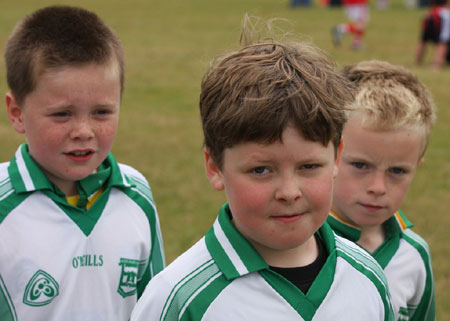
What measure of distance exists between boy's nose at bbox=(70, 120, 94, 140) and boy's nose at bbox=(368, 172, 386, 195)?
117cm

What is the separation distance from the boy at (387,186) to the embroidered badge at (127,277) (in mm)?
871

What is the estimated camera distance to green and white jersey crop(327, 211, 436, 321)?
279 centimetres

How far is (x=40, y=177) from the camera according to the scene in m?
2.81

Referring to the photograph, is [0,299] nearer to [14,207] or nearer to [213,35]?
[14,207]

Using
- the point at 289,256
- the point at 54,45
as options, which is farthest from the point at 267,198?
the point at 54,45

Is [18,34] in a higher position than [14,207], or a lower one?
higher

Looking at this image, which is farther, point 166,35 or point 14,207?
point 166,35

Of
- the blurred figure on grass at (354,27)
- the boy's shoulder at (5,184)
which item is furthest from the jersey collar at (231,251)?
the blurred figure on grass at (354,27)

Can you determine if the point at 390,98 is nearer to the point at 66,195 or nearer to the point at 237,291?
the point at 237,291

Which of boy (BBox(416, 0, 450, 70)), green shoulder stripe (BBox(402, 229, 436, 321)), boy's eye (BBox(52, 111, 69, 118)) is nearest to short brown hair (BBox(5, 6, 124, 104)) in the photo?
boy's eye (BBox(52, 111, 69, 118))

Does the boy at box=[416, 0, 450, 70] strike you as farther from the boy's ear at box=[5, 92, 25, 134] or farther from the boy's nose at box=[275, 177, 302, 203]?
the boy's nose at box=[275, 177, 302, 203]

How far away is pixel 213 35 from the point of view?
59.8ft

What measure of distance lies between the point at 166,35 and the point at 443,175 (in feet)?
39.8

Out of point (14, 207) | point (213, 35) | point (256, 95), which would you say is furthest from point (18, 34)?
point (213, 35)
